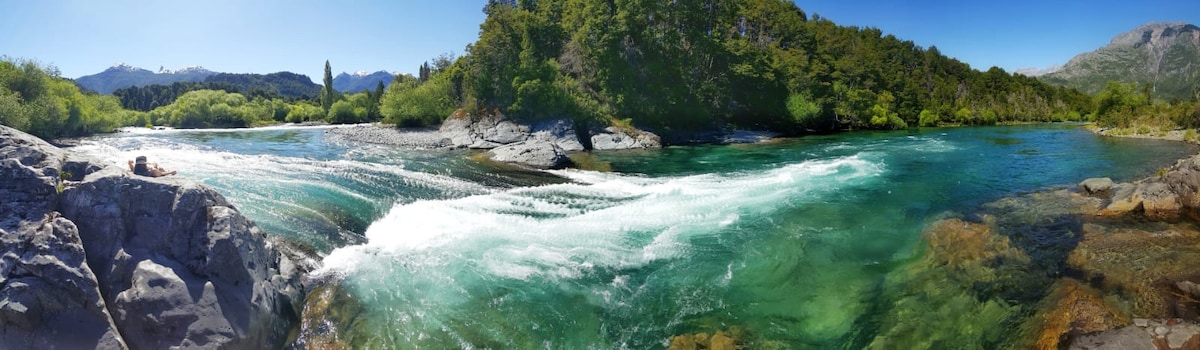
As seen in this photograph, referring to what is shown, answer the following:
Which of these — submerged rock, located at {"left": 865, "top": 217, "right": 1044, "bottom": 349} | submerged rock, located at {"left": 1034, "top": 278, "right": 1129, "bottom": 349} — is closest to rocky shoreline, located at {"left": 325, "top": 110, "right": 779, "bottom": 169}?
submerged rock, located at {"left": 865, "top": 217, "right": 1044, "bottom": 349}

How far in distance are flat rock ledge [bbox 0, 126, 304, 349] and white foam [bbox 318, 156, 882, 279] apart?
3.54 meters

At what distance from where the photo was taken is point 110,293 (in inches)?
271

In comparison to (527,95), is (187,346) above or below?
below

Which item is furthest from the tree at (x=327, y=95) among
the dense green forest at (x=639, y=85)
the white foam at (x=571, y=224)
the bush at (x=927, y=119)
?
the bush at (x=927, y=119)

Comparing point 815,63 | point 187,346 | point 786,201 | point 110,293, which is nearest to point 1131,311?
point 786,201

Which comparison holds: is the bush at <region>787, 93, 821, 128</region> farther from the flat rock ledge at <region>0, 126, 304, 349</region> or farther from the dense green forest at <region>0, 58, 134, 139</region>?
the dense green forest at <region>0, 58, 134, 139</region>

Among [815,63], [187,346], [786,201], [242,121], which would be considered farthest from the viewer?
[242,121]

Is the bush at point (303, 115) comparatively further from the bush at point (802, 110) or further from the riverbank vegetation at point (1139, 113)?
the riverbank vegetation at point (1139, 113)

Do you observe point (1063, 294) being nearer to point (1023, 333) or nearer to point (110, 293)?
point (1023, 333)

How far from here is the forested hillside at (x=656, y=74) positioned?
1940 inches

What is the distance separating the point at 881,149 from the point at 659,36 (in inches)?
1000

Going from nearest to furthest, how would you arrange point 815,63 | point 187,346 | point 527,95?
point 187,346
point 527,95
point 815,63

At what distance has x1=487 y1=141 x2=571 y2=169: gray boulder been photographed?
2886cm

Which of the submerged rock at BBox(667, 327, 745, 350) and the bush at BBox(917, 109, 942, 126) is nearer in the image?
the submerged rock at BBox(667, 327, 745, 350)
